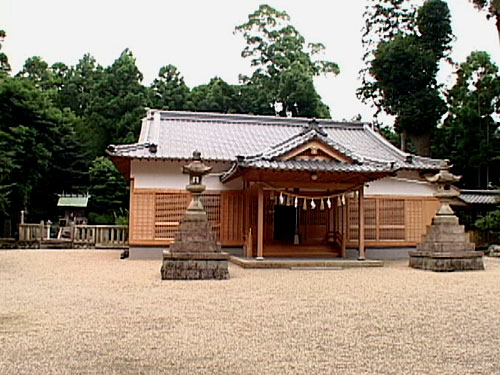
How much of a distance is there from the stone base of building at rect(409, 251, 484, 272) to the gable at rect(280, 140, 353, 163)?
3.10 m

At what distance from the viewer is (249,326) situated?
232 inches

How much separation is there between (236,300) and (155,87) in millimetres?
32381

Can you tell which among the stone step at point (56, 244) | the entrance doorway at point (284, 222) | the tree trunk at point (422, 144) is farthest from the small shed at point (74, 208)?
the tree trunk at point (422, 144)

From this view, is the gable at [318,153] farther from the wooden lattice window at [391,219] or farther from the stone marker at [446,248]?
the wooden lattice window at [391,219]

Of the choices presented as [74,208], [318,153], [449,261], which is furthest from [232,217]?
[74,208]

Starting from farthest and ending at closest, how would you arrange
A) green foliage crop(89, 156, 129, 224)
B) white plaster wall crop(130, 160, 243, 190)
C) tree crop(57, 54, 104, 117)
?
tree crop(57, 54, 104, 117), green foliage crop(89, 156, 129, 224), white plaster wall crop(130, 160, 243, 190)

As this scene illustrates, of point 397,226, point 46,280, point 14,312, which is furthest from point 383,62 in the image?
point 14,312

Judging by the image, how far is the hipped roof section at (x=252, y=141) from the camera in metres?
13.4

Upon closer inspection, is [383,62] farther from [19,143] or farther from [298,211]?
[19,143]

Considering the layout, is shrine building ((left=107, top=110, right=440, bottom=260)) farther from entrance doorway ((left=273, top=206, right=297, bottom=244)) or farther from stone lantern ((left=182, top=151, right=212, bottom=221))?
stone lantern ((left=182, top=151, right=212, bottom=221))

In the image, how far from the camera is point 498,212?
752 inches

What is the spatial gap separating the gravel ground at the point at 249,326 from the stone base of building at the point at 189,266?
1.20 feet

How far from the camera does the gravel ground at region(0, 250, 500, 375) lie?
4.41 m

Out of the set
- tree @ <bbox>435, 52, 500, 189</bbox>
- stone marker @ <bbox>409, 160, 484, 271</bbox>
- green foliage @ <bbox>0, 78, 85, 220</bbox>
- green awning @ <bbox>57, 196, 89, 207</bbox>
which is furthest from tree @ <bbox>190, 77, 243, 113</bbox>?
stone marker @ <bbox>409, 160, 484, 271</bbox>
